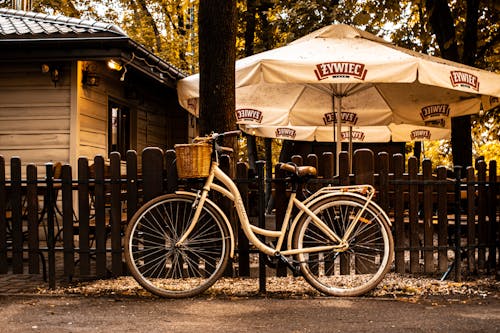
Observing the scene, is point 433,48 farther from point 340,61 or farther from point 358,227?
point 358,227

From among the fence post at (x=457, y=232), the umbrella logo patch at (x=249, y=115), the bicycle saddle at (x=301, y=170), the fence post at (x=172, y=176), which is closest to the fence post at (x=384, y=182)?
the fence post at (x=457, y=232)

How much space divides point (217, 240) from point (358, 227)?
118 centimetres

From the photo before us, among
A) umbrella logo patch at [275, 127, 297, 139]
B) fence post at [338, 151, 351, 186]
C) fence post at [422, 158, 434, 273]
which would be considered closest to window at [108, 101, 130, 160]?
umbrella logo patch at [275, 127, 297, 139]

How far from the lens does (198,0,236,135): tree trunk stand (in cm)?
620

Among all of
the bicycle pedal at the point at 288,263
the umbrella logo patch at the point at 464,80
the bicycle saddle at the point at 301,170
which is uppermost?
the umbrella logo patch at the point at 464,80

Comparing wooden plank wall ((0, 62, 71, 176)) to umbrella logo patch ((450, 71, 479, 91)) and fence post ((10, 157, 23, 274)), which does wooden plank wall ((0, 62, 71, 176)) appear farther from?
umbrella logo patch ((450, 71, 479, 91))

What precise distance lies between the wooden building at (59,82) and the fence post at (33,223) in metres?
3.92

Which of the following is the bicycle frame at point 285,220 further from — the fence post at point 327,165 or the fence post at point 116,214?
the fence post at point 116,214

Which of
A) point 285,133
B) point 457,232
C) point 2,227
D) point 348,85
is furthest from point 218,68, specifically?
point 285,133

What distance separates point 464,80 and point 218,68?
3.05 meters

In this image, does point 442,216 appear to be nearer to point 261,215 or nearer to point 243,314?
point 261,215

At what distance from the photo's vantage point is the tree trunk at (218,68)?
6195 millimetres

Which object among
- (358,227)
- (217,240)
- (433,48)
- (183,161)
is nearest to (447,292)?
(358,227)

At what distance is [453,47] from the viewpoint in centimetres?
1170
